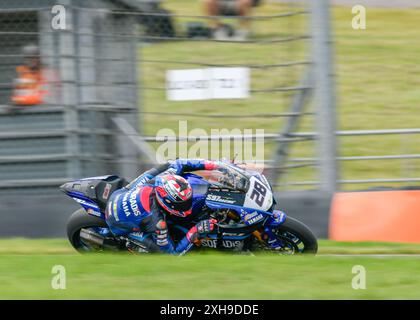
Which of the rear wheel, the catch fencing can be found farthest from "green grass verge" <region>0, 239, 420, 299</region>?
the catch fencing

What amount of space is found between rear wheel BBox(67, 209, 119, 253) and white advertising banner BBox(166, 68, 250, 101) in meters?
2.40

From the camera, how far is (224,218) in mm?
8773

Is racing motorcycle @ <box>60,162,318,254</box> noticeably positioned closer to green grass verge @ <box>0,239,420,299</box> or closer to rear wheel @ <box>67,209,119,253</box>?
rear wheel @ <box>67,209,119,253</box>

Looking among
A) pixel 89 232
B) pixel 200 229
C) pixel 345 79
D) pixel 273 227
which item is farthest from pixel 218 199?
pixel 345 79

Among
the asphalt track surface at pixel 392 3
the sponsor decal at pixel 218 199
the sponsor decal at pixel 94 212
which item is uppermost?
the asphalt track surface at pixel 392 3

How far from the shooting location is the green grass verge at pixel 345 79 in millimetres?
11859

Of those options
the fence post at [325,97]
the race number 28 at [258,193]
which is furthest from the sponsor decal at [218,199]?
the fence post at [325,97]

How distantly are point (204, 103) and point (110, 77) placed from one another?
1.73 meters

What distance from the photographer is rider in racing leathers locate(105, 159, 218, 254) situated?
8.66m

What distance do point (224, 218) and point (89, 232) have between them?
4.61ft

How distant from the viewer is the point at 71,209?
10617mm

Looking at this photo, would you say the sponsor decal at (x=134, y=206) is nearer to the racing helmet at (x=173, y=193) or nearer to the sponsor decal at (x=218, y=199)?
the racing helmet at (x=173, y=193)

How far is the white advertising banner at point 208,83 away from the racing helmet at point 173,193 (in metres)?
2.42

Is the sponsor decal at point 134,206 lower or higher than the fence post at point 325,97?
lower
